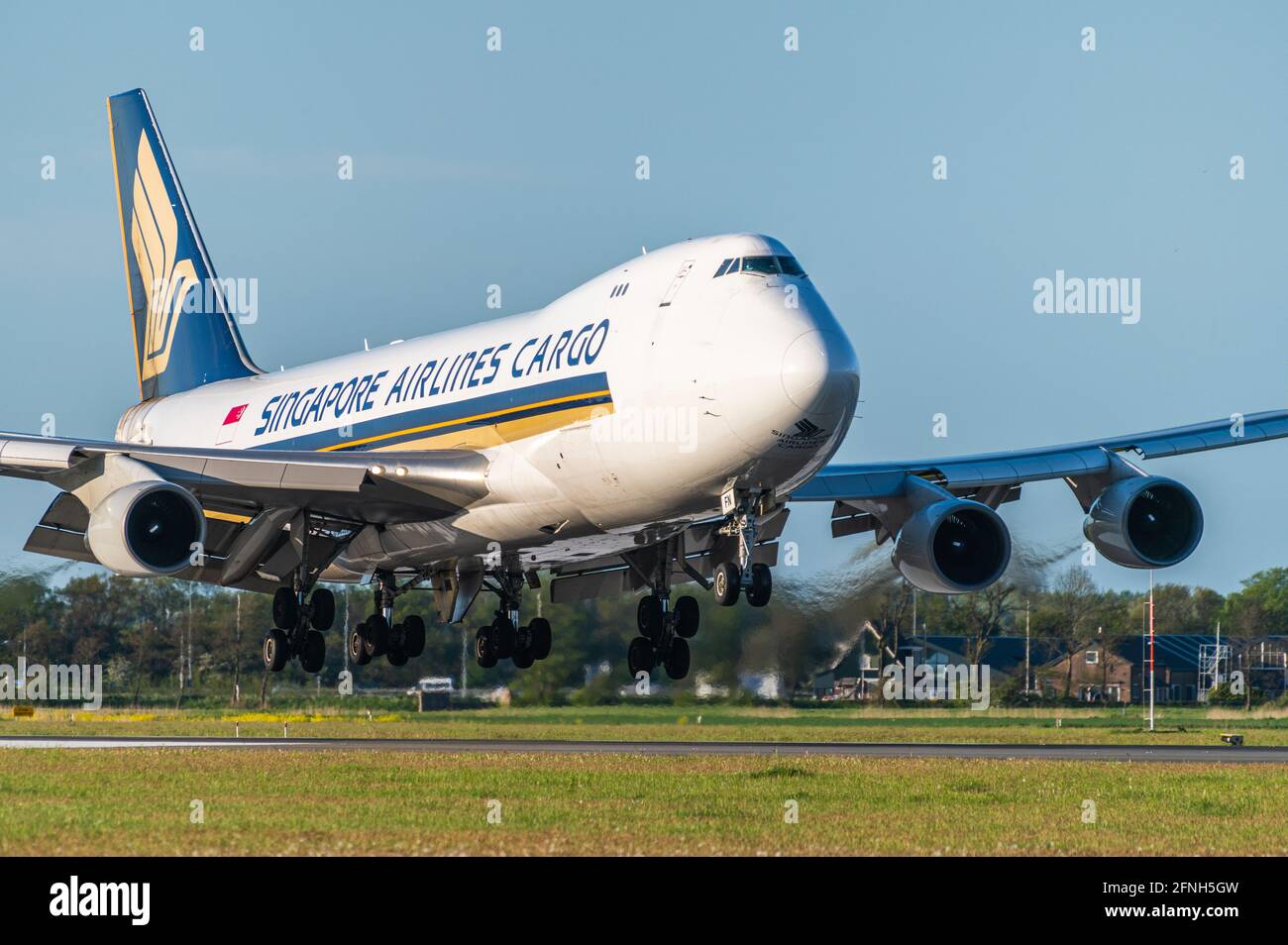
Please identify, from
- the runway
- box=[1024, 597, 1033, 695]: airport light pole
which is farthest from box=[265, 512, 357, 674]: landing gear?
box=[1024, 597, 1033, 695]: airport light pole

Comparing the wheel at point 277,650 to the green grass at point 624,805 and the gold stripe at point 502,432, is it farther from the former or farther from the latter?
the gold stripe at point 502,432

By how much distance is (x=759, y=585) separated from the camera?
94.3 feet

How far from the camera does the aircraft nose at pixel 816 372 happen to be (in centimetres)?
2523

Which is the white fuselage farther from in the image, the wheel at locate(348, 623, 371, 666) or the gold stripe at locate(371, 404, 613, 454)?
the wheel at locate(348, 623, 371, 666)

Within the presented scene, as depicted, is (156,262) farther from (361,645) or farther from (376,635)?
(376,635)

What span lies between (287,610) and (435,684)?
90.9 feet

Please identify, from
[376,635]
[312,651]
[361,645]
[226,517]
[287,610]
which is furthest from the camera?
[361,645]

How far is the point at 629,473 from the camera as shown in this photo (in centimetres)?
2814

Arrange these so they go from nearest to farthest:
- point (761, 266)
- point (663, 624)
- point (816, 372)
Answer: point (816, 372), point (761, 266), point (663, 624)

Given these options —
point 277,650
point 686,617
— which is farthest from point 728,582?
point 277,650

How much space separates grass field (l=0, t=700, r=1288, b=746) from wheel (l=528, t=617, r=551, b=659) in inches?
308

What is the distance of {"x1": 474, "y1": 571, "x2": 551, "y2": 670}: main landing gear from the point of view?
3834 centimetres

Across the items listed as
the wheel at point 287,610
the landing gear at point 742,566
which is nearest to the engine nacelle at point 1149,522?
the landing gear at point 742,566

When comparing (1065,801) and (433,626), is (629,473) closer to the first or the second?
(1065,801)
